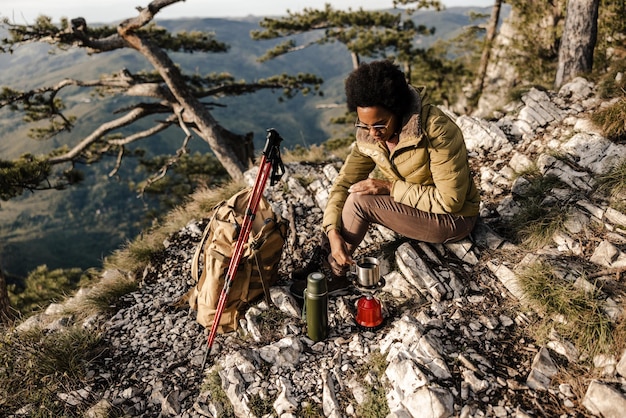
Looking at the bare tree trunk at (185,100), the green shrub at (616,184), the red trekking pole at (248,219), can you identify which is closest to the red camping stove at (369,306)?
the red trekking pole at (248,219)

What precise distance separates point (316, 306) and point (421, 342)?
108 centimetres

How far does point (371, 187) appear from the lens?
13.5 feet

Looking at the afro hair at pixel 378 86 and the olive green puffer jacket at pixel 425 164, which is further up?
the afro hair at pixel 378 86

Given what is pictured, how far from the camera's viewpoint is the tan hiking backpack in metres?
4.50

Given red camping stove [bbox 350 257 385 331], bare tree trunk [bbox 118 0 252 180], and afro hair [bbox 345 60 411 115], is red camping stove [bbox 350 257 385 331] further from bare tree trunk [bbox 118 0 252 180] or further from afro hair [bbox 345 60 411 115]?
bare tree trunk [bbox 118 0 252 180]

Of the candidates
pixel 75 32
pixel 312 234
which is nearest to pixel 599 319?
pixel 312 234

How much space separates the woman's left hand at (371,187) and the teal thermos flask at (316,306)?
102 cm

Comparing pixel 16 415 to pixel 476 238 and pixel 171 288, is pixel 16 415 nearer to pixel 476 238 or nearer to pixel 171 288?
pixel 171 288

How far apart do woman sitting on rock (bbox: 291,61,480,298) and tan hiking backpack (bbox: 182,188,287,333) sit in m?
0.50

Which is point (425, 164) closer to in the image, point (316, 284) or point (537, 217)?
point (316, 284)

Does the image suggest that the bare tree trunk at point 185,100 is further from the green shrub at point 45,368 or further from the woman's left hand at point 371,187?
the woman's left hand at point 371,187

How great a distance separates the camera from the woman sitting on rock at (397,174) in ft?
11.3

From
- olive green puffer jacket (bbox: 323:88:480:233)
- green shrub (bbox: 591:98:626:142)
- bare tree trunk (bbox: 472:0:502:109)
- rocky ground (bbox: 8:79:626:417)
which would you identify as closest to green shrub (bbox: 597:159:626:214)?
rocky ground (bbox: 8:79:626:417)

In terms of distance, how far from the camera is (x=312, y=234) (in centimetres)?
603
